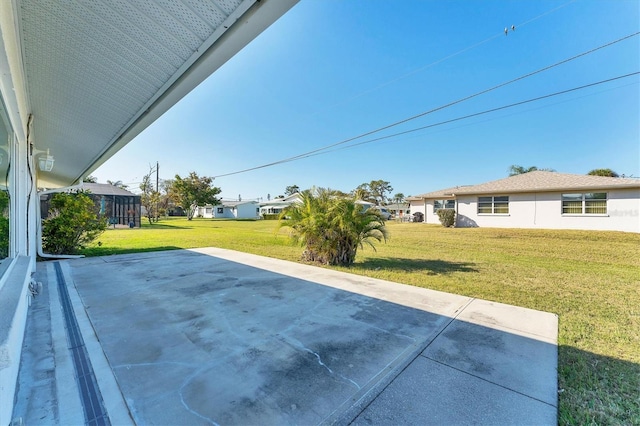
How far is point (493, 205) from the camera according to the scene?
1642cm

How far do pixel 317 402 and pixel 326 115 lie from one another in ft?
52.7

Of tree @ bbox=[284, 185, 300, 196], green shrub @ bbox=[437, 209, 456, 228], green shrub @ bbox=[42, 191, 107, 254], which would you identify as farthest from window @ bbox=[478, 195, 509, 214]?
tree @ bbox=[284, 185, 300, 196]

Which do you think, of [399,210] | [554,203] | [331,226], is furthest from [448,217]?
[399,210]

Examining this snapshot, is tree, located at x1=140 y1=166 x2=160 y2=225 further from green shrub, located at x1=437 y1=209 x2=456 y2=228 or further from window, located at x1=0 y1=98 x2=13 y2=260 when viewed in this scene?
green shrub, located at x1=437 y1=209 x2=456 y2=228

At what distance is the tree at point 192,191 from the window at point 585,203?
3730cm

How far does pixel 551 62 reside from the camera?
7887mm

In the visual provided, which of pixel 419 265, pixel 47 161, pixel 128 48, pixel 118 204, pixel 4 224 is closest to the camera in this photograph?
pixel 128 48

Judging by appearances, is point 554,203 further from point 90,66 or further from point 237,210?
point 237,210

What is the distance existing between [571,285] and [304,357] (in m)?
5.88

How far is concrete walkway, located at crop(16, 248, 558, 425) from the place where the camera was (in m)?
1.80

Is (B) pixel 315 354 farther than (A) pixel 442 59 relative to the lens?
No

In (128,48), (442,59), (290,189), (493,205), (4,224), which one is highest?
(290,189)

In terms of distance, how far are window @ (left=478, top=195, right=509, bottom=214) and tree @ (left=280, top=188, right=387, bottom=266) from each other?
42.6 ft

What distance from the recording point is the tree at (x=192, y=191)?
35219mm
